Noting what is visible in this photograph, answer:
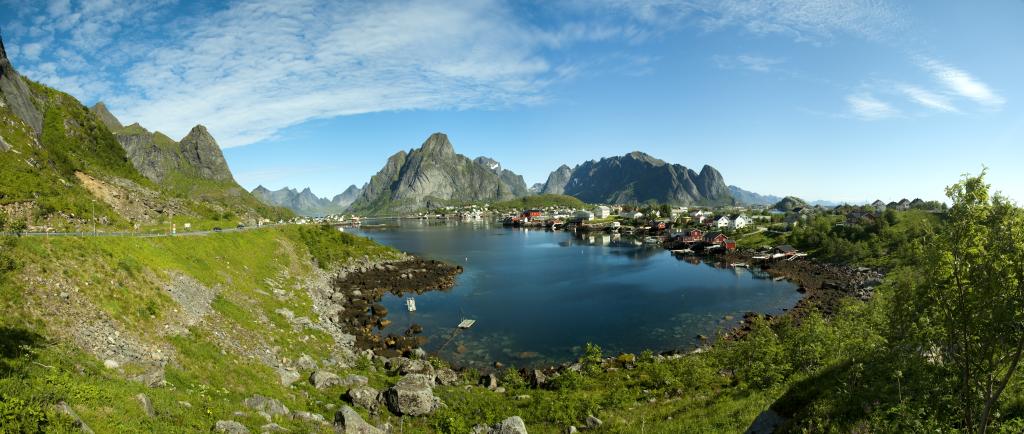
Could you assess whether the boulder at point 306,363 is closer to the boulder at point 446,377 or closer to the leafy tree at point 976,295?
the boulder at point 446,377

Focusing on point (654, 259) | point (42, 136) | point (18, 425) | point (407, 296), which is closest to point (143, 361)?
point (18, 425)

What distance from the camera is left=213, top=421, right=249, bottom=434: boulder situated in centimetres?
1380

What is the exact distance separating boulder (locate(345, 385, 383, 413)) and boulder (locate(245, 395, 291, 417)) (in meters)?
3.83

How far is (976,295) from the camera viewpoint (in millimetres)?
8617

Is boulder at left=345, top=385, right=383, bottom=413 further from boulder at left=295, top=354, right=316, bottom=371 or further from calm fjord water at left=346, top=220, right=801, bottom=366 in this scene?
calm fjord water at left=346, top=220, right=801, bottom=366

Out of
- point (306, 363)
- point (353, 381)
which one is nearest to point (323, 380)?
point (353, 381)

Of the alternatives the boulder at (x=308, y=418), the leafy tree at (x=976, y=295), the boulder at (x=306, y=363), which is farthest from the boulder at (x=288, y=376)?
the leafy tree at (x=976, y=295)

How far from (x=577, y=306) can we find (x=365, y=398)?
4030 cm

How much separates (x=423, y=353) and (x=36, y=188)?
3670cm

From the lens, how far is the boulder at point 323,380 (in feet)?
74.4

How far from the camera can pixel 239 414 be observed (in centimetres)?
1571

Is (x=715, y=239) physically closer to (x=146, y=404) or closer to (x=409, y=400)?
(x=409, y=400)

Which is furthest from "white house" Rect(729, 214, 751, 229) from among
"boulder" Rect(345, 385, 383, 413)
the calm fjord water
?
"boulder" Rect(345, 385, 383, 413)

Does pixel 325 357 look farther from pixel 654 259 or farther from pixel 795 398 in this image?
pixel 654 259
